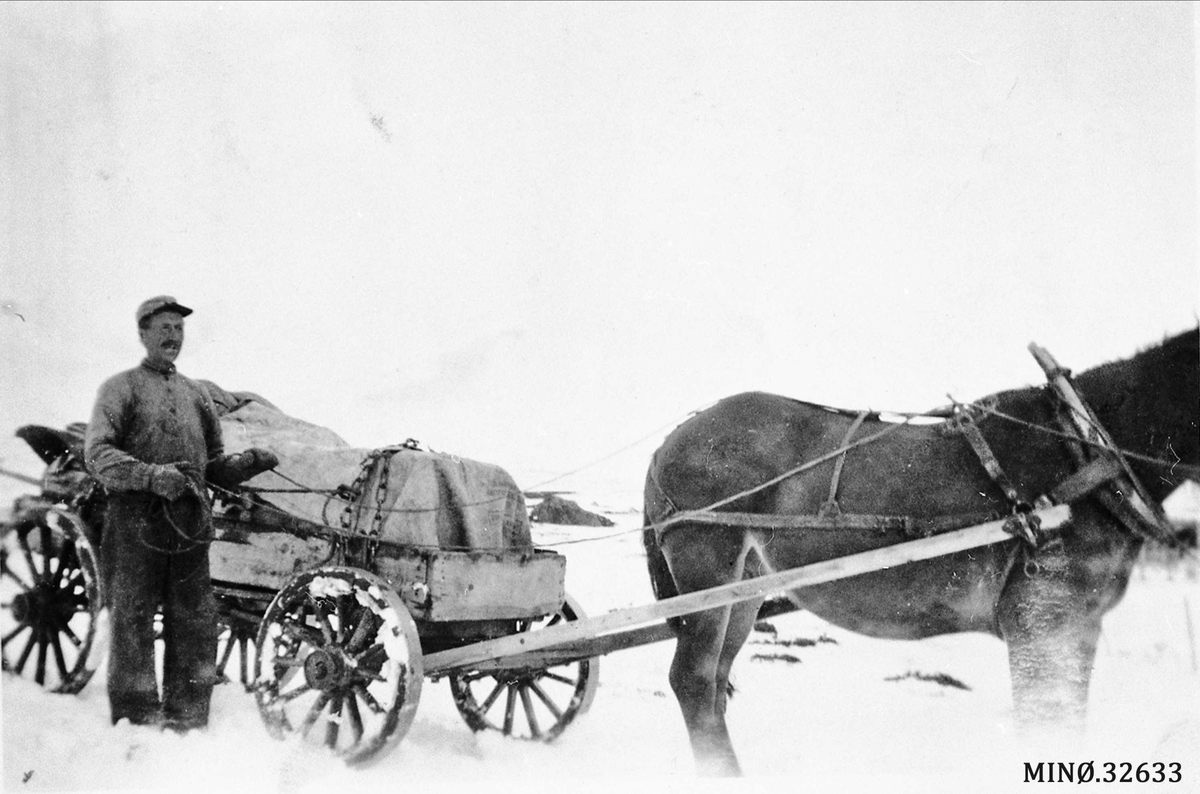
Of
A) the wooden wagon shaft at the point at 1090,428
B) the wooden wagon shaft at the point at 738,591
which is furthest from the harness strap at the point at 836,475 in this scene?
the wooden wagon shaft at the point at 1090,428

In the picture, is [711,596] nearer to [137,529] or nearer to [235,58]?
[137,529]

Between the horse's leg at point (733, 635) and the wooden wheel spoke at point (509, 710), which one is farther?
the wooden wheel spoke at point (509, 710)

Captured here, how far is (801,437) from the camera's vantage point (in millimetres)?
3416

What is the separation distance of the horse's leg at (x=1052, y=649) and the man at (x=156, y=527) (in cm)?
314

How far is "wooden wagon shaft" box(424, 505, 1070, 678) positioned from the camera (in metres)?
2.90

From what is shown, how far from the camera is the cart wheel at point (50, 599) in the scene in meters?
3.32

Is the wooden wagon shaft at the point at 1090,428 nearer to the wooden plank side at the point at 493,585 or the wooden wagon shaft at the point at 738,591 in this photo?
the wooden wagon shaft at the point at 738,591

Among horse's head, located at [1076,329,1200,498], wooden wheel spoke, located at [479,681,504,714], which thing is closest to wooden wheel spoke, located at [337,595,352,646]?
wooden wheel spoke, located at [479,681,504,714]

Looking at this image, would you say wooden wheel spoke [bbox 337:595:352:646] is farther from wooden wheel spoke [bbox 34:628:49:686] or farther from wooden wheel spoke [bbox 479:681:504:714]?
wooden wheel spoke [bbox 34:628:49:686]

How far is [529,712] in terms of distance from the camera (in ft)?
A: 12.7

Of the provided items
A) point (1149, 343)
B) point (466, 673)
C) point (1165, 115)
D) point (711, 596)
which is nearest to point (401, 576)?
point (466, 673)

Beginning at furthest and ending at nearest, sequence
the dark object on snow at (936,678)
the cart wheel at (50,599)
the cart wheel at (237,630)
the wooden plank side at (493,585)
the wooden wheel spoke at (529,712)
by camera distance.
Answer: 1. the wooden wheel spoke at (529,712)
2. the dark object on snow at (936,678)
3. the cart wheel at (237,630)
4. the cart wheel at (50,599)
5. the wooden plank side at (493,585)

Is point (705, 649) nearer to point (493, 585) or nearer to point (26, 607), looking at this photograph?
point (493, 585)

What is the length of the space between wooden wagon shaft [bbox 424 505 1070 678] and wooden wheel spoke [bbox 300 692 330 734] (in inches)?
16.2
